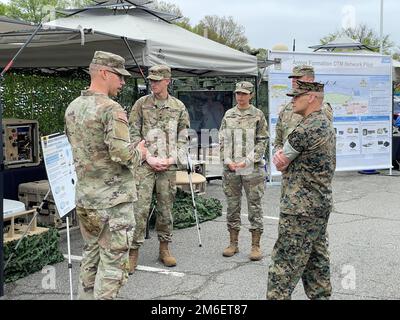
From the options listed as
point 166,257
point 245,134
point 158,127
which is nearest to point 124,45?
point 158,127

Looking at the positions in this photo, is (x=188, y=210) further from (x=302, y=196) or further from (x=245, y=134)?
(x=302, y=196)

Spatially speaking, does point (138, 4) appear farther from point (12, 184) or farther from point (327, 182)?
point (327, 182)

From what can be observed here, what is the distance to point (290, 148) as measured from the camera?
3576 millimetres

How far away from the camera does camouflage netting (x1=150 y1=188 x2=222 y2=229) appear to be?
719 centimetres

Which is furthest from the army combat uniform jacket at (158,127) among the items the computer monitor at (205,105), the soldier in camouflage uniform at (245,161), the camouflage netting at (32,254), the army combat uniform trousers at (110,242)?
the computer monitor at (205,105)

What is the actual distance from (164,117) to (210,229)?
2196mm

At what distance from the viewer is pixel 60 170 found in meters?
4.75

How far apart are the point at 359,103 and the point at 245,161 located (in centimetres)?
641

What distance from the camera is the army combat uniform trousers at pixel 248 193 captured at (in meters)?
5.67

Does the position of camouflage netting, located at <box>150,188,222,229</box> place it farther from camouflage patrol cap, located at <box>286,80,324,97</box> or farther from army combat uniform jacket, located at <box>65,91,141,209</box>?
camouflage patrol cap, located at <box>286,80,324,97</box>

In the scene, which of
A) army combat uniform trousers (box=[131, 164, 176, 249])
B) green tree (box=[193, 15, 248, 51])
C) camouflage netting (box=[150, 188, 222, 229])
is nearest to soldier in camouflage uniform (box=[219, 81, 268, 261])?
army combat uniform trousers (box=[131, 164, 176, 249])

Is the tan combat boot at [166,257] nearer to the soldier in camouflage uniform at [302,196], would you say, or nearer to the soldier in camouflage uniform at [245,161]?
the soldier in camouflage uniform at [245,161]

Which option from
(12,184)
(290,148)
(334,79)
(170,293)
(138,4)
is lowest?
(170,293)

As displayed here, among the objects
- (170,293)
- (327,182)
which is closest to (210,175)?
(170,293)
